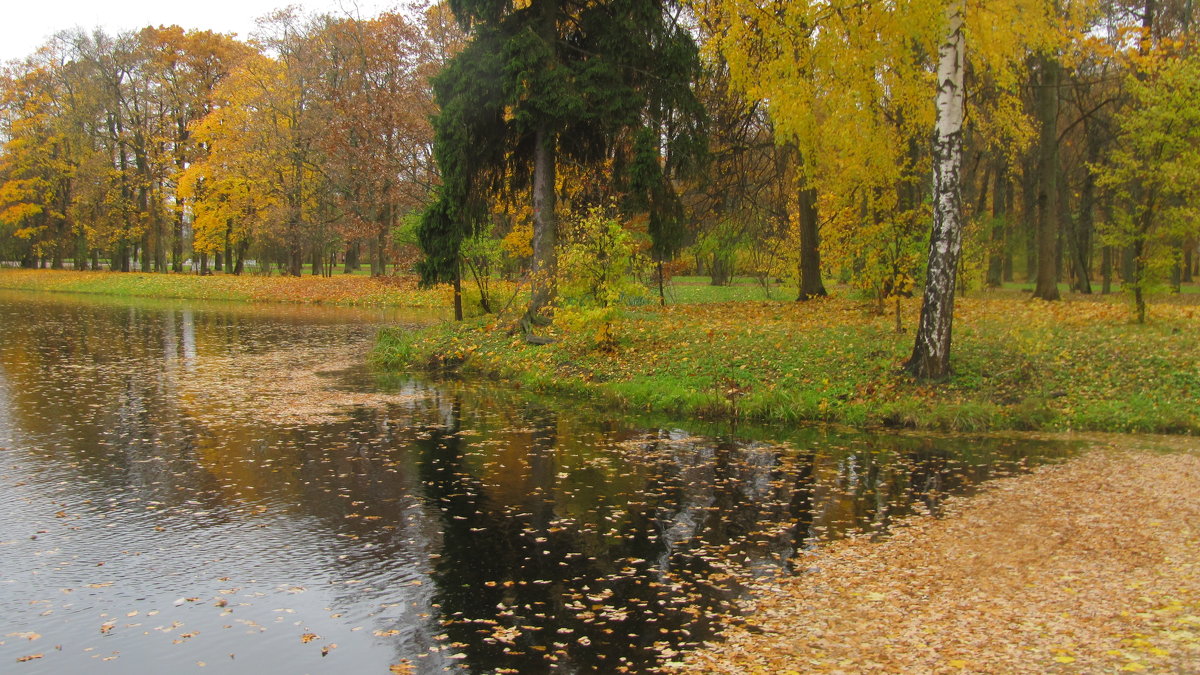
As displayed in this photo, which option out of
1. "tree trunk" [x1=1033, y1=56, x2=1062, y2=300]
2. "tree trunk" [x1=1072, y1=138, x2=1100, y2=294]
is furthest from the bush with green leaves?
"tree trunk" [x1=1072, y1=138, x2=1100, y2=294]

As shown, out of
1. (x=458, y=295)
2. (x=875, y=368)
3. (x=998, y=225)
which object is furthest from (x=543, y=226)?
(x=998, y=225)

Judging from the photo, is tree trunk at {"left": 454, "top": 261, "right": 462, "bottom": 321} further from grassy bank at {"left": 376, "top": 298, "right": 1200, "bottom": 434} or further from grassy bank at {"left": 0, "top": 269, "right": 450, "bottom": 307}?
grassy bank at {"left": 0, "top": 269, "right": 450, "bottom": 307}

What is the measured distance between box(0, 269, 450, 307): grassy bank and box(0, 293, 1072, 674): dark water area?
23.2m

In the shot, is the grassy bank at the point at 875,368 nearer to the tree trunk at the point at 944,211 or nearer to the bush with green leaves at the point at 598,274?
the tree trunk at the point at 944,211

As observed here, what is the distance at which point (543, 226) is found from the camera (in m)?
19.3

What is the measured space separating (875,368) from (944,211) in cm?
278

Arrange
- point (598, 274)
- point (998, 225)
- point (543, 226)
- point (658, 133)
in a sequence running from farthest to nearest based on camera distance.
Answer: point (998, 225)
point (658, 133)
point (543, 226)
point (598, 274)

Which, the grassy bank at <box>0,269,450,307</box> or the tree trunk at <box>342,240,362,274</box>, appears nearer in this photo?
the grassy bank at <box>0,269,450,307</box>

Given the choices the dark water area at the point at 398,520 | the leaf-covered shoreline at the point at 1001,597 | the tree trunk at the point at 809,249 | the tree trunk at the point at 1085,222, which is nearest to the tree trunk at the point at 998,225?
the tree trunk at the point at 1085,222

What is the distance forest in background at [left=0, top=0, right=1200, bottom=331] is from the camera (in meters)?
13.6

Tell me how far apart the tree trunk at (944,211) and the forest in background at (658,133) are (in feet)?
1.23

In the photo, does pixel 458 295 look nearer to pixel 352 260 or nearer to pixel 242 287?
pixel 242 287

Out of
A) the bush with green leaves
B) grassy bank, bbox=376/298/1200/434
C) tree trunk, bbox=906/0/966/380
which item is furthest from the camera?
the bush with green leaves

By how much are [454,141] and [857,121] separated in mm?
9085
